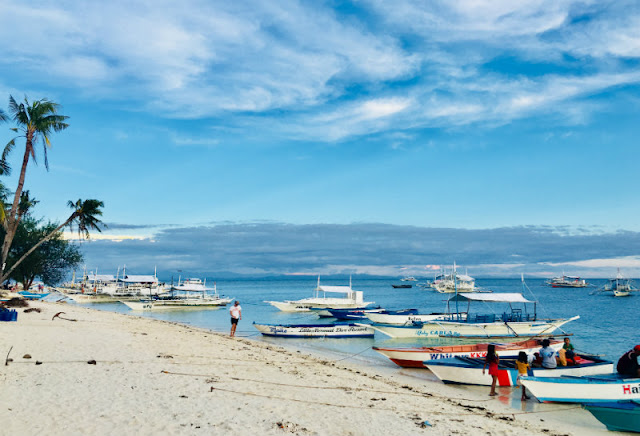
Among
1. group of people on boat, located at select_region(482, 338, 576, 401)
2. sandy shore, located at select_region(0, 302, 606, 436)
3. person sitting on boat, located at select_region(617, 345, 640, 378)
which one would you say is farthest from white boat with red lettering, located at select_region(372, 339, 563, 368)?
person sitting on boat, located at select_region(617, 345, 640, 378)

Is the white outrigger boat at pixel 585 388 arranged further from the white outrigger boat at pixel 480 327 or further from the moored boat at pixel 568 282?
the moored boat at pixel 568 282

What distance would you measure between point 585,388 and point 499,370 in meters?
3.14

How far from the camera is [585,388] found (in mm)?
12789

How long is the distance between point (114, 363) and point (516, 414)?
11784 mm

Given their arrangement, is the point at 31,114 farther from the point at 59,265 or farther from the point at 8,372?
the point at 59,265

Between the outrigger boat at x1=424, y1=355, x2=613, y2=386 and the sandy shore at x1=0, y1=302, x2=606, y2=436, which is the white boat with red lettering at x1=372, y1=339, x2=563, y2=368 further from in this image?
the sandy shore at x1=0, y1=302, x2=606, y2=436

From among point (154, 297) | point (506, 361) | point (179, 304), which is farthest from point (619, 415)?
point (154, 297)

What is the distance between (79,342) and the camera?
16.7m

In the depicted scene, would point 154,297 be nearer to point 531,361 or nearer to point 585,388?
point 531,361

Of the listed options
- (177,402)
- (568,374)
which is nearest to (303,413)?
(177,402)

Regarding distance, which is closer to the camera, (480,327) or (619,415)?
(619,415)

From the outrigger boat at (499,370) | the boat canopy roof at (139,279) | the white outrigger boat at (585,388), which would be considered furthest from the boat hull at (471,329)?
the boat canopy roof at (139,279)

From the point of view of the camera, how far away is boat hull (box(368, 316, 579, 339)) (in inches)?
1092

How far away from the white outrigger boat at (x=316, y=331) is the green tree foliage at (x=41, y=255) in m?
33.3
